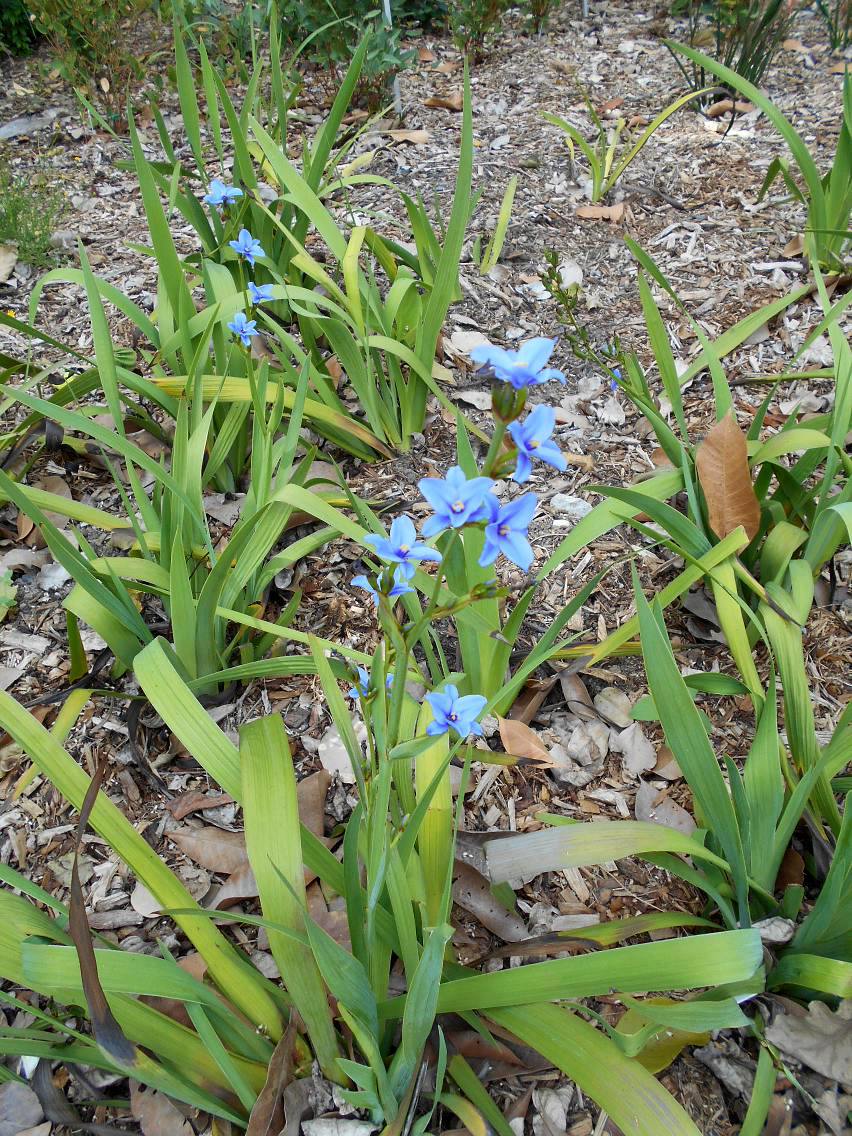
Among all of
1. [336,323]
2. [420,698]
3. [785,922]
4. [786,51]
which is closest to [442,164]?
[336,323]

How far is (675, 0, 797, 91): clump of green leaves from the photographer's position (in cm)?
327

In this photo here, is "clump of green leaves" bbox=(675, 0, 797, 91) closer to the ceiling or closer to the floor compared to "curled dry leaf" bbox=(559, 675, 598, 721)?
closer to the ceiling

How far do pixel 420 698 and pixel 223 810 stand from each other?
432 millimetres

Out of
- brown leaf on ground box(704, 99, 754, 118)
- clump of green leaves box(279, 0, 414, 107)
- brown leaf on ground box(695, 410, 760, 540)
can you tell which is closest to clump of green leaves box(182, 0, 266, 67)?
clump of green leaves box(279, 0, 414, 107)

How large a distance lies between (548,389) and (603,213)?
0.98 meters

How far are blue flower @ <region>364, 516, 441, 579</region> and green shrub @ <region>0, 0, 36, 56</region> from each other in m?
4.41

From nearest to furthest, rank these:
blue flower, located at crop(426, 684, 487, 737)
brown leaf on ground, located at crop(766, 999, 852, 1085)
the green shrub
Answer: blue flower, located at crop(426, 684, 487, 737) < brown leaf on ground, located at crop(766, 999, 852, 1085) < the green shrub

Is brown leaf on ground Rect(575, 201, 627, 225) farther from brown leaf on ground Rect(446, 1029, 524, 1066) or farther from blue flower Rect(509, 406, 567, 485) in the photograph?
brown leaf on ground Rect(446, 1029, 524, 1066)

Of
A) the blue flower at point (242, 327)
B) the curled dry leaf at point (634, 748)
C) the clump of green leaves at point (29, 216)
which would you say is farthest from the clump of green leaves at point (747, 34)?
the curled dry leaf at point (634, 748)

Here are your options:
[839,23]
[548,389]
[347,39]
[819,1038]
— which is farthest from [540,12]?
[819,1038]

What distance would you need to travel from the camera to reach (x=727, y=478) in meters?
1.69

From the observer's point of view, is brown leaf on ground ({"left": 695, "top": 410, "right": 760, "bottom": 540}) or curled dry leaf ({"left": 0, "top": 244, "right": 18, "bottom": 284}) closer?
brown leaf on ground ({"left": 695, "top": 410, "right": 760, "bottom": 540})

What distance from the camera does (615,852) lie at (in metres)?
1.14

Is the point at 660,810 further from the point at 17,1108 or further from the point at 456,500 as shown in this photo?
the point at 17,1108
